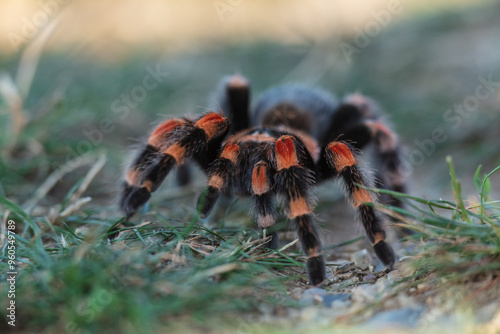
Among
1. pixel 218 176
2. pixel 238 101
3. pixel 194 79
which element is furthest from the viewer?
pixel 194 79

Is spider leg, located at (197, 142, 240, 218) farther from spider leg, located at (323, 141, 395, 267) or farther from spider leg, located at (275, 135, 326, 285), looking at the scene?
spider leg, located at (323, 141, 395, 267)

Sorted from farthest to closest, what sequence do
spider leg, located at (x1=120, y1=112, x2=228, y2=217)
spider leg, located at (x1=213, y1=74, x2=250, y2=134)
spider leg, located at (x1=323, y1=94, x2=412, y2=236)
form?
spider leg, located at (x1=213, y1=74, x2=250, y2=134) → spider leg, located at (x1=323, y1=94, x2=412, y2=236) → spider leg, located at (x1=120, y1=112, x2=228, y2=217)

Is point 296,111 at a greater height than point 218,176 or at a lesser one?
greater

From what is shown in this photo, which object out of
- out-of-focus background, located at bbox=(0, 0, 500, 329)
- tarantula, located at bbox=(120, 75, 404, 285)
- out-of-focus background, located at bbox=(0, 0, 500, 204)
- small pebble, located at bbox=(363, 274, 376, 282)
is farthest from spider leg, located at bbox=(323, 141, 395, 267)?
out-of-focus background, located at bbox=(0, 0, 500, 204)

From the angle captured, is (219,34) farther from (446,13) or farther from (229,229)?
(229,229)

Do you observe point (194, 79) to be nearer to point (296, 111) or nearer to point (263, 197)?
point (296, 111)

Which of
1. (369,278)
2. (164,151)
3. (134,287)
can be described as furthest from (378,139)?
(134,287)

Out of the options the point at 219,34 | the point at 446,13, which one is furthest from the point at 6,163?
the point at 446,13
